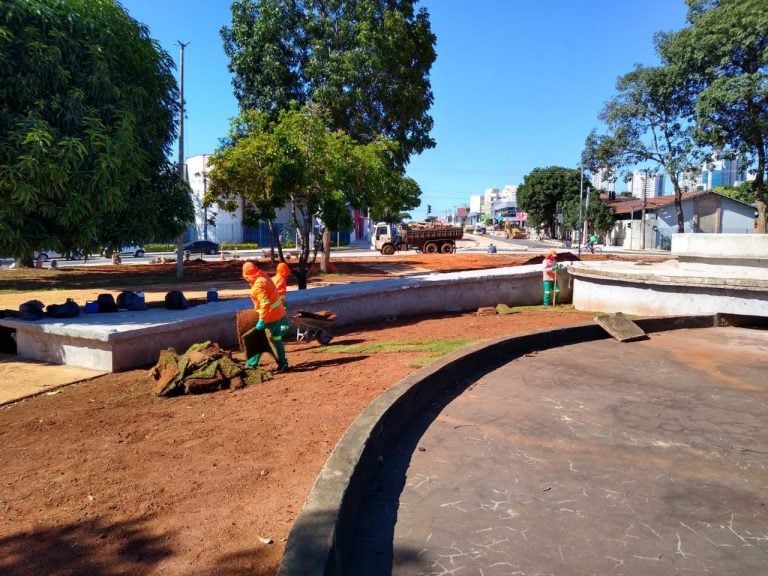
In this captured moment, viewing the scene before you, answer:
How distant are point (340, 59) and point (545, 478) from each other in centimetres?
2089

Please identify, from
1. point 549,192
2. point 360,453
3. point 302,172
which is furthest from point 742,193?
point 360,453

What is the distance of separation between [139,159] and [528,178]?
6774cm

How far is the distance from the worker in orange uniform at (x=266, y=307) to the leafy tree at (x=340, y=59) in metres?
16.7

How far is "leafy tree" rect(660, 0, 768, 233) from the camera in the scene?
79.9ft

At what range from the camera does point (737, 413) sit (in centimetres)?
538

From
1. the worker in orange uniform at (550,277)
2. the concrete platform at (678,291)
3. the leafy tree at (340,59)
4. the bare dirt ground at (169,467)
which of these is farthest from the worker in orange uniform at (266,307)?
the leafy tree at (340,59)

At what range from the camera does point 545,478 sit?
395 centimetres

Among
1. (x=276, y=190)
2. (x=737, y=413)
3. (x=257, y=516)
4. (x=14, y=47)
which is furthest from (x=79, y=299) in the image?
(x=737, y=413)

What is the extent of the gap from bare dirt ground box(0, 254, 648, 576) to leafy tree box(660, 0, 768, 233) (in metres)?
24.9

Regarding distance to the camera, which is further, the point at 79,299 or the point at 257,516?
the point at 79,299

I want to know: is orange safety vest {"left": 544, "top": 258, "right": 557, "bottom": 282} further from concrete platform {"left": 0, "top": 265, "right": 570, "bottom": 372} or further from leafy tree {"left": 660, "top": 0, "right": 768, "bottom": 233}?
leafy tree {"left": 660, "top": 0, "right": 768, "bottom": 233}

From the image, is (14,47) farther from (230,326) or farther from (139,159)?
(230,326)

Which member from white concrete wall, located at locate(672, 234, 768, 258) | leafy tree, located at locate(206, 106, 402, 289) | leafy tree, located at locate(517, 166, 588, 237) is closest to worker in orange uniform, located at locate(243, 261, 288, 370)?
leafy tree, located at locate(206, 106, 402, 289)

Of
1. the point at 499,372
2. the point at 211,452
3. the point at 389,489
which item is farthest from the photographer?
the point at 499,372
